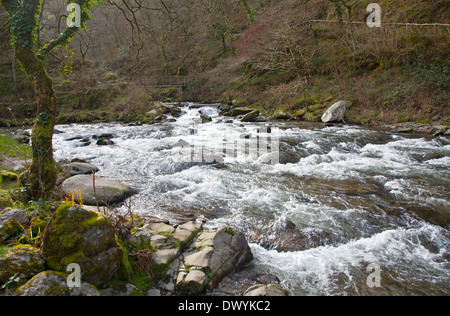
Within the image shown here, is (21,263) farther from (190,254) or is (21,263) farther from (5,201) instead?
(5,201)

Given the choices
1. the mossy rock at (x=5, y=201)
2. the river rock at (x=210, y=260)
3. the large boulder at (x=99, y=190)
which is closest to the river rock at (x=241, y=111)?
the large boulder at (x=99, y=190)

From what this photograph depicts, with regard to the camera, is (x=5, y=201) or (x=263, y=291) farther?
(x=5, y=201)

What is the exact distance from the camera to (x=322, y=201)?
604 cm

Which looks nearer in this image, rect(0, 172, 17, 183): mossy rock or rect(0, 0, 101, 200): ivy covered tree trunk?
rect(0, 0, 101, 200): ivy covered tree trunk

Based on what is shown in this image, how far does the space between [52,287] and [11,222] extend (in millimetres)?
1547

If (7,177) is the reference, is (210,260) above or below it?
below

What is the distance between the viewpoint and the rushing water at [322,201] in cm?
385

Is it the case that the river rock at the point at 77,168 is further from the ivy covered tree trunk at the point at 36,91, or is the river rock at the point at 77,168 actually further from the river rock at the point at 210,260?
the river rock at the point at 210,260

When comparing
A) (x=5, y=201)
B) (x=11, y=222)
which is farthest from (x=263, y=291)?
(x=5, y=201)

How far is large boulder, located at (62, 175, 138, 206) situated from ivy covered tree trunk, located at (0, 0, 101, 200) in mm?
1060

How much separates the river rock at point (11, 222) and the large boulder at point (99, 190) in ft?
7.58

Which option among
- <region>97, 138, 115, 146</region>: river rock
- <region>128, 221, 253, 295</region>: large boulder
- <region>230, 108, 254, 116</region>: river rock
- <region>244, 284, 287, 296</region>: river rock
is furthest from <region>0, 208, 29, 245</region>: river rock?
<region>230, 108, 254, 116</region>: river rock

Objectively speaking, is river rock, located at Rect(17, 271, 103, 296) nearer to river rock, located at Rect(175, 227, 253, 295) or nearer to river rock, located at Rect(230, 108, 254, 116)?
river rock, located at Rect(175, 227, 253, 295)

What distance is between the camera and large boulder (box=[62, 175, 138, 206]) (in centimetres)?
611
